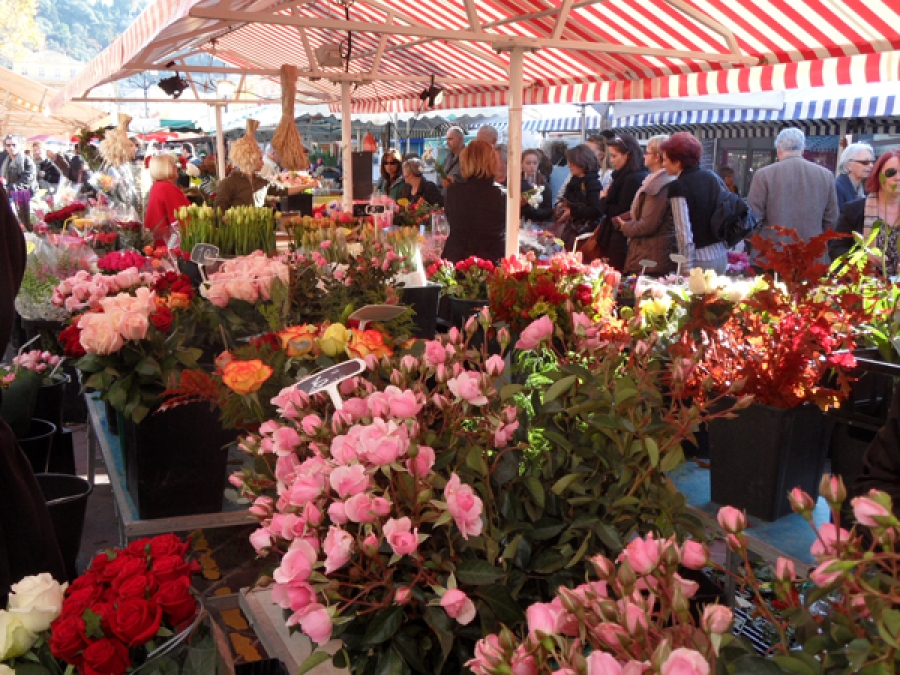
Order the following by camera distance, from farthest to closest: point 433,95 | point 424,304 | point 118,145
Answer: point 433,95
point 118,145
point 424,304

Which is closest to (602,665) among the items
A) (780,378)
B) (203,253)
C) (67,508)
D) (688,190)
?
(780,378)

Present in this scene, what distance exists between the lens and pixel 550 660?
2.31ft

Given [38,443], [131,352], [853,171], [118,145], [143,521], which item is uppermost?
[118,145]

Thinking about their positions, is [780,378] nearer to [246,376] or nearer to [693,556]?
[246,376]

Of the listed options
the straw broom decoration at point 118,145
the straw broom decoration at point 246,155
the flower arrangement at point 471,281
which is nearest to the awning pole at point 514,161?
the flower arrangement at point 471,281

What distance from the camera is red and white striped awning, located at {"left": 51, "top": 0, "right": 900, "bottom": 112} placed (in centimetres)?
353

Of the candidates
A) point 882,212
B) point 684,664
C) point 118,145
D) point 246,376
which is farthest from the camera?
point 118,145

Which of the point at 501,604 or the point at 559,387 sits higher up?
the point at 559,387

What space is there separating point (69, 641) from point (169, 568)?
0.15 m

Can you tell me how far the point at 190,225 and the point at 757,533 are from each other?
2.81 meters

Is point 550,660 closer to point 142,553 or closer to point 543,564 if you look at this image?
point 543,564

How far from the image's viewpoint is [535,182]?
268 inches

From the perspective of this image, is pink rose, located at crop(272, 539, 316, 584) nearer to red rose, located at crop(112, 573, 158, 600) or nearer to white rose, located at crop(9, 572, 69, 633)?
red rose, located at crop(112, 573, 158, 600)

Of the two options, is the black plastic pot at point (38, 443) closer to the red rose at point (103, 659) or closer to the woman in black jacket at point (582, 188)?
the red rose at point (103, 659)
